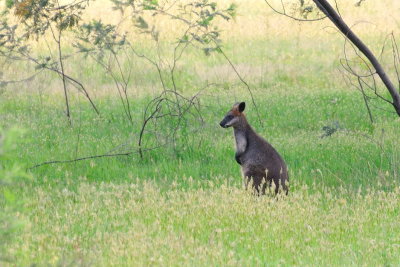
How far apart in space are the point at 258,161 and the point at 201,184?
1299 millimetres

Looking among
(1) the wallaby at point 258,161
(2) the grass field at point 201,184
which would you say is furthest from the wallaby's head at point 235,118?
(2) the grass field at point 201,184

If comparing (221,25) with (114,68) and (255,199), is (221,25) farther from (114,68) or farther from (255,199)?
(255,199)

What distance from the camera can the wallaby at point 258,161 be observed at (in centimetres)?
845

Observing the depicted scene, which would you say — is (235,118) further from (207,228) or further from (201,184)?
(207,228)

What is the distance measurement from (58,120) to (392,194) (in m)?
7.99

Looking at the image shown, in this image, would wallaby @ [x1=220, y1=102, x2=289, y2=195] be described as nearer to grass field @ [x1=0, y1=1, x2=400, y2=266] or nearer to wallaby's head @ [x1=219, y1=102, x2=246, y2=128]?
wallaby's head @ [x1=219, y1=102, x2=246, y2=128]

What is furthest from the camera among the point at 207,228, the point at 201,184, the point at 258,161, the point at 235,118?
the point at 201,184

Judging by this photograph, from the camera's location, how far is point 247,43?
26.0 meters

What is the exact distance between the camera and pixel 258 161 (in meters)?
8.55

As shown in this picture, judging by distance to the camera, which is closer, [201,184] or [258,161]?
[258,161]

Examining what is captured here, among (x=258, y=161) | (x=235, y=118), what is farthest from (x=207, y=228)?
(x=235, y=118)

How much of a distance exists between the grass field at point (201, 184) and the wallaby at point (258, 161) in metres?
0.24

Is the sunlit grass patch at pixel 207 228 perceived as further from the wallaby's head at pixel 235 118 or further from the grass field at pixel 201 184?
the wallaby's head at pixel 235 118

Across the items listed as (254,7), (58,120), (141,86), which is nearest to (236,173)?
(58,120)
